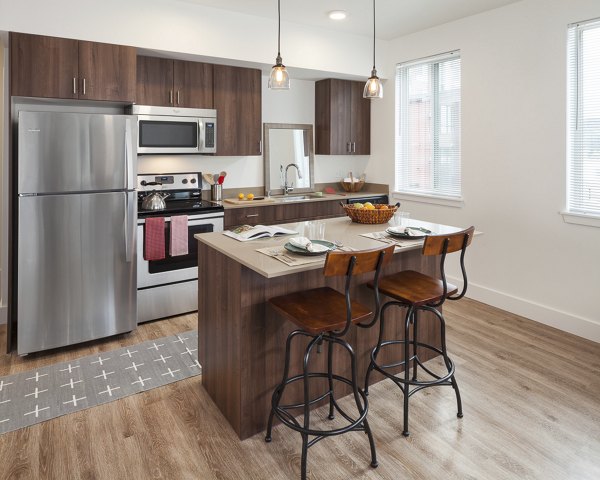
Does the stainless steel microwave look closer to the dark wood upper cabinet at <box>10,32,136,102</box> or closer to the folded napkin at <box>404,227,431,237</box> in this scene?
the dark wood upper cabinet at <box>10,32,136,102</box>

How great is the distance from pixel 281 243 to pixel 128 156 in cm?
155

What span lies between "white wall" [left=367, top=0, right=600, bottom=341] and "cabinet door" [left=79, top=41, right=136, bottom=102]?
292 centimetres

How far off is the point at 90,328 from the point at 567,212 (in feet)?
12.3

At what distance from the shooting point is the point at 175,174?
13.8 feet

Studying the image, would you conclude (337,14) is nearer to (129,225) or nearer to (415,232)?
(415,232)

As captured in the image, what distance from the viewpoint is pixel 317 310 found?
206 centimetres

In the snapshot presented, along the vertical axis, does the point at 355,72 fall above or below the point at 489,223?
above

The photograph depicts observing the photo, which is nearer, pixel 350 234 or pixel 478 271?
pixel 350 234

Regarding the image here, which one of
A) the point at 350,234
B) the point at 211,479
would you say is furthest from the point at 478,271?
the point at 211,479

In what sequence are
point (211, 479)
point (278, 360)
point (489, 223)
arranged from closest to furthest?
1. point (211, 479)
2. point (278, 360)
3. point (489, 223)

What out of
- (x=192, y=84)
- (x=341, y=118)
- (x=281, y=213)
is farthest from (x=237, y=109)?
(x=341, y=118)

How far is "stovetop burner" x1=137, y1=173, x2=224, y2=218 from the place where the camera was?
3.79 metres

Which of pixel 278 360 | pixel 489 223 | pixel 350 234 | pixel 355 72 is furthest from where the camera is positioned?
pixel 355 72

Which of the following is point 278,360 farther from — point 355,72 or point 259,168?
point 355,72
